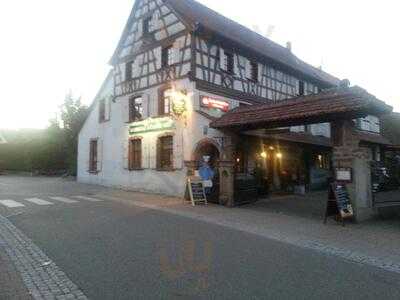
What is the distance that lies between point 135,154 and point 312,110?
41.2 ft

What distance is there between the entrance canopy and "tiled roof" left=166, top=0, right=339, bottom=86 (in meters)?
6.46

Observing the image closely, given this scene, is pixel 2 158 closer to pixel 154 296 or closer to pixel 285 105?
pixel 285 105

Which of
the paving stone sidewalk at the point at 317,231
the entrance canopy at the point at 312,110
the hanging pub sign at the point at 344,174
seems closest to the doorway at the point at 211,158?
the paving stone sidewalk at the point at 317,231

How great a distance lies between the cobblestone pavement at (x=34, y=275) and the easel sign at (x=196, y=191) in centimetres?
840

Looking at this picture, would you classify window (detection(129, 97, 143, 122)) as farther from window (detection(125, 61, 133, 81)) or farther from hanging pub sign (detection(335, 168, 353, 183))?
hanging pub sign (detection(335, 168, 353, 183))

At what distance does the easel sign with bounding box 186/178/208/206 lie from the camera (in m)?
16.4

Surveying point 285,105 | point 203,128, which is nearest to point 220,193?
point 203,128

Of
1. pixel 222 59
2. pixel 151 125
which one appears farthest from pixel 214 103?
pixel 151 125

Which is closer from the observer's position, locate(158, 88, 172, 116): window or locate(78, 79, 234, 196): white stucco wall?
locate(78, 79, 234, 196): white stucco wall

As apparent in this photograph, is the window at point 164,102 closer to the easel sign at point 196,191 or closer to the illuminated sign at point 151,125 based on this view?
the illuminated sign at point 151,125

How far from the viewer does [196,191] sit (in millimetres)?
16688

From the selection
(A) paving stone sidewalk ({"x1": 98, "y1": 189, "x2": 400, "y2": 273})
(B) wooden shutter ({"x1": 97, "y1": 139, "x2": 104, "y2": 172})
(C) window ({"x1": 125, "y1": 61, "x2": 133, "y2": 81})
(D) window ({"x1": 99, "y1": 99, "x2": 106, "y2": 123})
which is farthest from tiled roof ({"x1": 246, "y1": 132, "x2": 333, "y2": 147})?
(D) window ({"x1": 99, "y1": 99, "x2": 106, "y2": 123})

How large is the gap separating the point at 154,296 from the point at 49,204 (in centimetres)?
1115

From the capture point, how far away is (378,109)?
1173 centimetres
